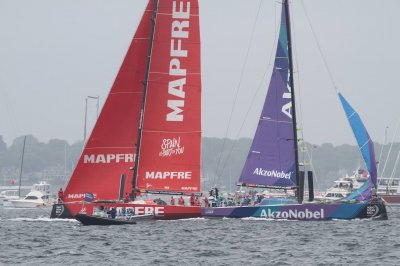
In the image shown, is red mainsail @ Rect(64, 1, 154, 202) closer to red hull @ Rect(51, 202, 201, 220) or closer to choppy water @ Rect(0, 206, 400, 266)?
red hull @ Rect(51, 202, 201, 220)

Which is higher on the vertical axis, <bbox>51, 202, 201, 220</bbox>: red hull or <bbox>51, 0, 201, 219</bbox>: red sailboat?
<bbox>51, 0, 201, 219</bbox>: red sailboat

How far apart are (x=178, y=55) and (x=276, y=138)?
6688mm

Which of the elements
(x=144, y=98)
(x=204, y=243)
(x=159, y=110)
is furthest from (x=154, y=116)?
(x=204, y=243)

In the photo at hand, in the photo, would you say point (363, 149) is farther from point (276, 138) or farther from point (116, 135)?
point (116, 135)

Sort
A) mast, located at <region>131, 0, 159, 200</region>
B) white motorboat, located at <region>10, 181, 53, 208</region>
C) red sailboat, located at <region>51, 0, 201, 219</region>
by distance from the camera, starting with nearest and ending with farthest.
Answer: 1. red sailboat, located at <region>51, 0, 201, 219</region>
2. mast, located at <region>131, 0, 159, 200</region>
3. white motorboat, located at <region>10, 181, 53, 208</region>

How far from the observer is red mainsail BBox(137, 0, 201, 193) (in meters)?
54.5

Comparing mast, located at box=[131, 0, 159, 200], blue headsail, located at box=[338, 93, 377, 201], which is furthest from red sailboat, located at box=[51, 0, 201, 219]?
blue headsail, located at box=[338, 93, 377, 201]

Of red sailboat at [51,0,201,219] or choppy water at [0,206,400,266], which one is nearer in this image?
choppy water at [0,206,400,266]

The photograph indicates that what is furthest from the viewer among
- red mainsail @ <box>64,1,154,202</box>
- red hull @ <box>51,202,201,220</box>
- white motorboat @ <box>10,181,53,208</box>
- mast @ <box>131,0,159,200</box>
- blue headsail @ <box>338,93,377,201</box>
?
white motorboat @ <box>10,181,53,208</box>

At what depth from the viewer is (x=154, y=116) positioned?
5484 cm

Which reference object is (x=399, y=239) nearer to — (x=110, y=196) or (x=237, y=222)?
(x=237, y=222)

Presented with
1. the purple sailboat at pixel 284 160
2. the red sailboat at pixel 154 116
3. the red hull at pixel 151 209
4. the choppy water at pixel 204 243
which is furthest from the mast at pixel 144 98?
the purple sailboat at pixel 284 160

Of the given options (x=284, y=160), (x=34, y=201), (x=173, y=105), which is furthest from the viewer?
(x=34, y=201)

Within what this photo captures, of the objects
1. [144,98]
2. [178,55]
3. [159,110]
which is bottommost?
[159,110]
